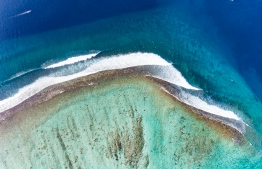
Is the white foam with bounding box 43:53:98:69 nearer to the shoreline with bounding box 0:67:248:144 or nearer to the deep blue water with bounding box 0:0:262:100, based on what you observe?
the shoreline with bounding box 0:67:248:144

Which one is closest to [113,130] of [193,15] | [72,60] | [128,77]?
[128,77]

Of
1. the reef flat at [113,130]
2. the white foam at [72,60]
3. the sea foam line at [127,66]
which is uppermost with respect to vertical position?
the white foam at [72,60]

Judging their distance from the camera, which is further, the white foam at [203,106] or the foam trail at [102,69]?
the white foam at [203,106]

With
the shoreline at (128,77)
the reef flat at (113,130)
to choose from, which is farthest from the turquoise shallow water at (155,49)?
the reef flat at (113,130)

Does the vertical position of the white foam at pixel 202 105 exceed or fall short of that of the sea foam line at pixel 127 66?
it falls short

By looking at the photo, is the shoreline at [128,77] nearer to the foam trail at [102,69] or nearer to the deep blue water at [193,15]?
the foam trail at [102,69]

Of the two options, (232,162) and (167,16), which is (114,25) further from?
(232,162)

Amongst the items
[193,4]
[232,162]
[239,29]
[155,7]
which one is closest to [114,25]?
[155,7]
